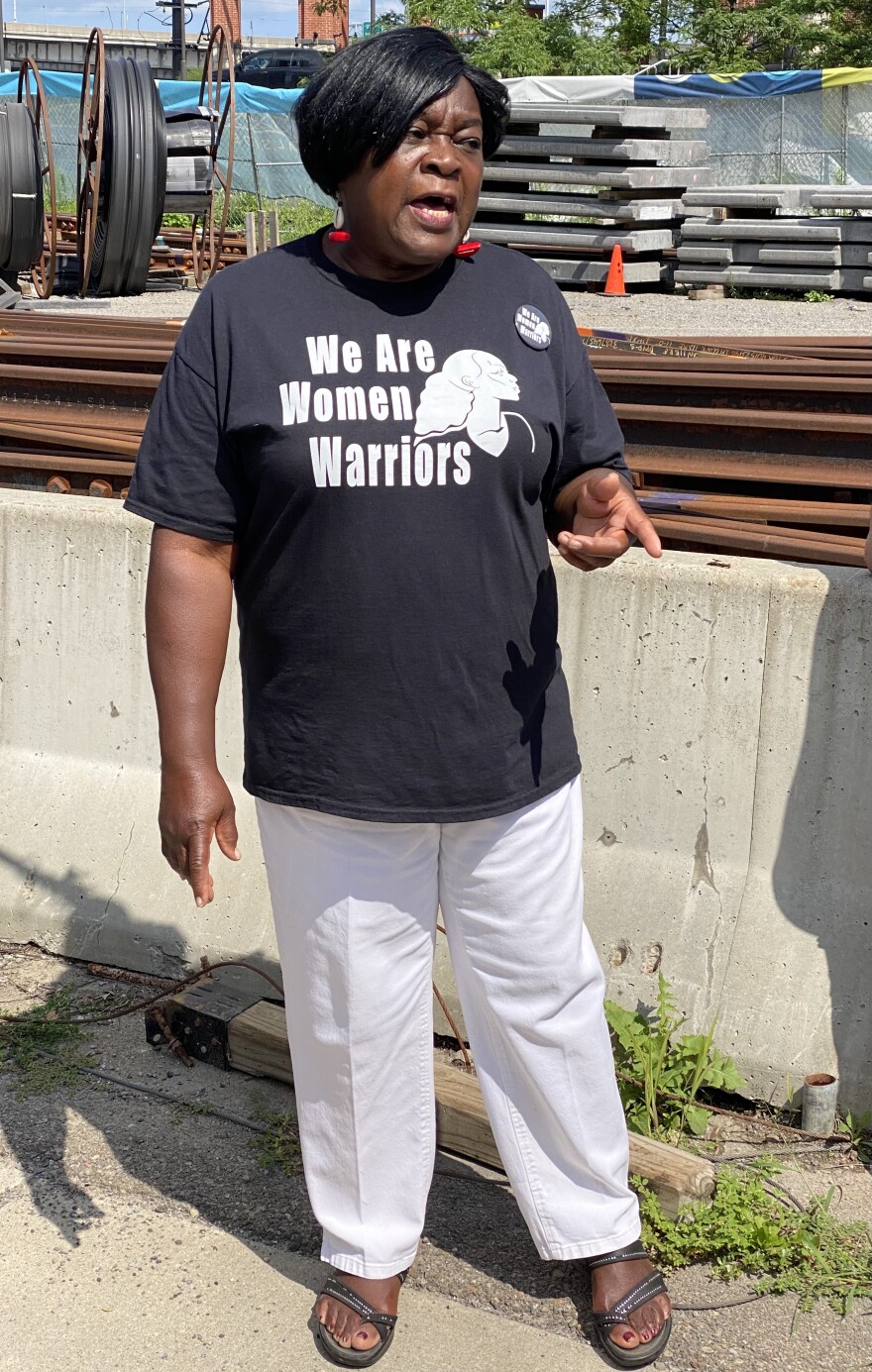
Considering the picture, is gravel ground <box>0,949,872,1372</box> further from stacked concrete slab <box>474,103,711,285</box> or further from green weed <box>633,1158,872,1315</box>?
stacked concrete slab <box>474,103,711,285</box>

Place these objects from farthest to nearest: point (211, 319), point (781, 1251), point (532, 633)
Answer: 1. point (781, 1251)
2. point (532, 633)
3. point (211, 319)

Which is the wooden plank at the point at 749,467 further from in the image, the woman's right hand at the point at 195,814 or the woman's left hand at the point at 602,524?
the woman's right hand at the point at 195,814

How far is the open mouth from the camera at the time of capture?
2250mm

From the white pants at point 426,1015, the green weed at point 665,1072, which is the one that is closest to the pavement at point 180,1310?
the white pants at point 426,1015

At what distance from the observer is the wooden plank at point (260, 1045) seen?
11.2 ft

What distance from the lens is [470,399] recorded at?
226 cm

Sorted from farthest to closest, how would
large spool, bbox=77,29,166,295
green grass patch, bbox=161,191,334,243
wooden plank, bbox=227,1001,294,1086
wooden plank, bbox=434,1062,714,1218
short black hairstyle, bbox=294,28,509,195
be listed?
green grass patch, bbox=161,191,334,243 → large spool, bbox=77,29,166,295 → wooden plank, bbox=227,1001,294,1086 → wooden plank, bbox=434,1062,714,1218 → short black hairstyle, bbox=294,28,509,195

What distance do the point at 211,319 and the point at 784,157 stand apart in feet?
78.1

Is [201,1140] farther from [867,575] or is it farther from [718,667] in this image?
[867,575]

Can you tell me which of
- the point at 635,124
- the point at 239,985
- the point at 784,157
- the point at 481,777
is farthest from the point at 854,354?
the point at 784,157

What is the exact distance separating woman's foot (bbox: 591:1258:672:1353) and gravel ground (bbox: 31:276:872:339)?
28.1 feet

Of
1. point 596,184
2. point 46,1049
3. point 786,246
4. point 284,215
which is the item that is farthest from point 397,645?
point 284,215

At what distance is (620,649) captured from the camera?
3314 mm

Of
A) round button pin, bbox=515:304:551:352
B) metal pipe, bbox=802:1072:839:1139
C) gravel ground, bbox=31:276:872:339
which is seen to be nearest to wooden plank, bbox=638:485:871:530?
metal pipe, bbox=802:1072:839:1139
